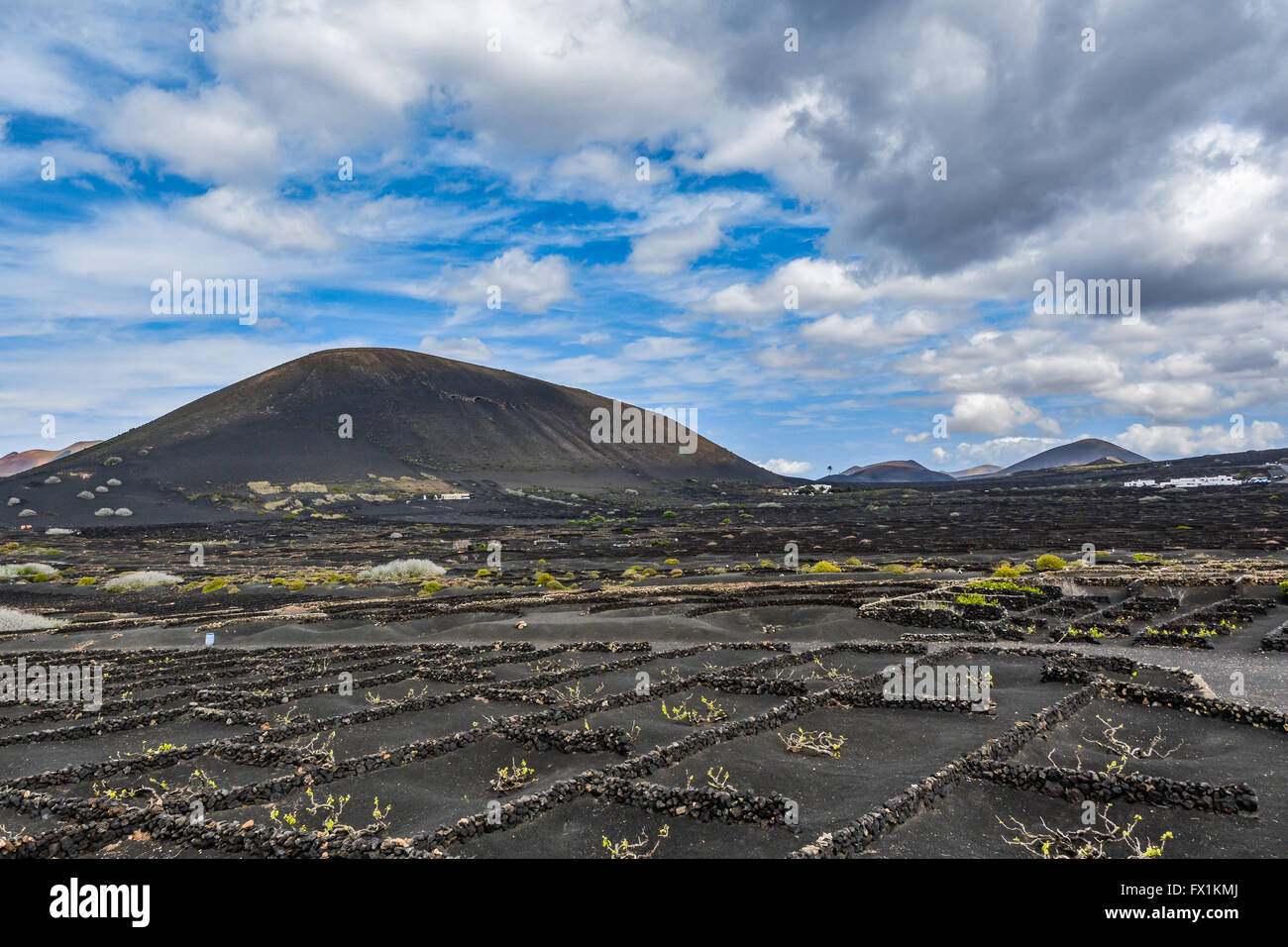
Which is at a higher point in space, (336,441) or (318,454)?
(336,441)

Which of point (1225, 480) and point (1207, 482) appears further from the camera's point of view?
point (1225, 480)

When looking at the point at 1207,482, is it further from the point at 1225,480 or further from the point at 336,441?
the point at 336,441

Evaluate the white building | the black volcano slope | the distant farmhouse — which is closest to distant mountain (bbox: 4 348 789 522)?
the black volcano slope

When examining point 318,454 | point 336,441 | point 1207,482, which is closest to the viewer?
point 1207,482

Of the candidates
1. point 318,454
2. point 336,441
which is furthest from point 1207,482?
point 336,441

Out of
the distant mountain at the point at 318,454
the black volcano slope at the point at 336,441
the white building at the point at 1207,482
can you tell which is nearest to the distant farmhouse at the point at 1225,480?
the white building at the point at 1207,482

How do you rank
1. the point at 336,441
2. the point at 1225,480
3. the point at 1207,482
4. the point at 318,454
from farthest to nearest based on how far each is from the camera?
the point at 336,441 → the point at 318,454 → the point at 1225,480 → the point at 1207,482

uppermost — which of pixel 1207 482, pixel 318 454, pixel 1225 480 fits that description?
pixel 318 454

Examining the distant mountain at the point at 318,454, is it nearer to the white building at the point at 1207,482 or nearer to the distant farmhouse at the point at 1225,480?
the distant farmhouse at the point at 1225,480
